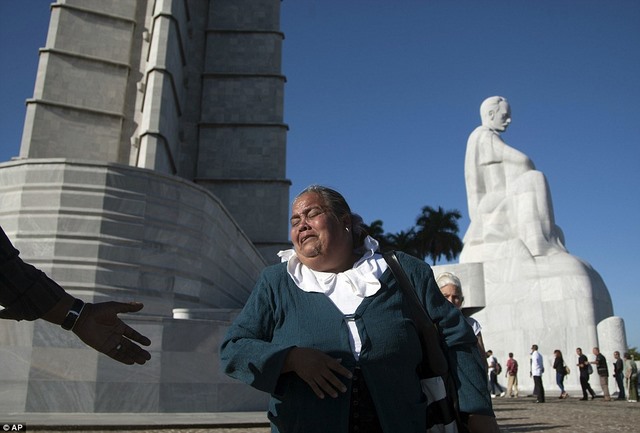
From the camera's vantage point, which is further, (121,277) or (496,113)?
(496,113)

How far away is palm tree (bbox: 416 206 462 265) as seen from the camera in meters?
50.0

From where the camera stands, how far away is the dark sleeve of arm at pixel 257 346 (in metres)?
1.93

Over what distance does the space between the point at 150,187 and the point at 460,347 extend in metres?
8.55

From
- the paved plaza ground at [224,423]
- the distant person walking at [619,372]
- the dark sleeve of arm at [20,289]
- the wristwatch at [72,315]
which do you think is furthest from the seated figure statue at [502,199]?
the dark sleeve of arm at [20,289]

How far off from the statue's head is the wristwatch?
59.6 feet

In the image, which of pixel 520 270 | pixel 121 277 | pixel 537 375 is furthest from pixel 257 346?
pixel 520 270

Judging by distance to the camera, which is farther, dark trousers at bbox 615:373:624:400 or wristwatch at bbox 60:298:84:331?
dark trousers at bbox 615:373:624:400

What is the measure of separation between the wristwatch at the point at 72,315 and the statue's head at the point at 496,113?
1818cm

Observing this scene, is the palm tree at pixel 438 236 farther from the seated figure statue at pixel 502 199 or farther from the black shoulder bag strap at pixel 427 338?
the black shoulder bag strap at pixel 427 338

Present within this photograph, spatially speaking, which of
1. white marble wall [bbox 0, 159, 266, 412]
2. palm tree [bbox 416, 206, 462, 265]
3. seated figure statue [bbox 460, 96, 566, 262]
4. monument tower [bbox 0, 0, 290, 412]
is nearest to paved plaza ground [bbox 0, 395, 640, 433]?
white marble wall [bbox 0, 159, 266, 412]

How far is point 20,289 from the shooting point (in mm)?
1858

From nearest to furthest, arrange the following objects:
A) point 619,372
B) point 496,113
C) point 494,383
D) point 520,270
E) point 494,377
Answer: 1. point 619,372
2. point 494,377
3. point 494,383
4. point 520,270
5. point 496,113

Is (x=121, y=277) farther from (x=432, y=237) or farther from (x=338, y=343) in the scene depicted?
(x=432, y=237)

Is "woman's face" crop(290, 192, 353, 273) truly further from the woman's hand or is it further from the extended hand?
the extended hand
